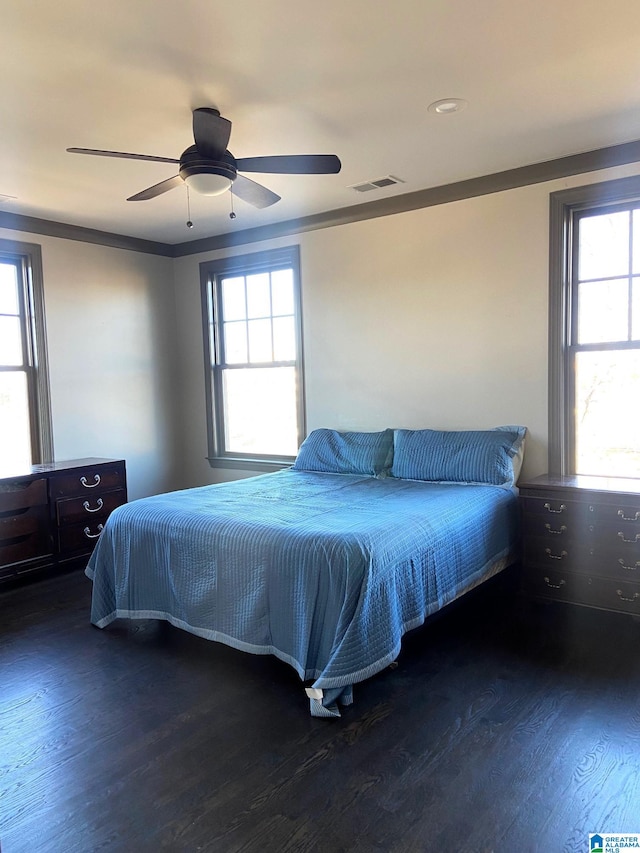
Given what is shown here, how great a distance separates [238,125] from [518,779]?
309 cm

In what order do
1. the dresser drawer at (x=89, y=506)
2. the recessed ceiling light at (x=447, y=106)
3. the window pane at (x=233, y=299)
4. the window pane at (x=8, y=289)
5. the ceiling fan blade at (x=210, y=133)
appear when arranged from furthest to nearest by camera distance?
the window pane at (x=233, y=299) → the window pane at (x=8, y=289) → the dresser drawer at (x=89, y=506) → the recessed ceiling light at (x=447, y=106) → the ceiling fan blade at (x=210, y=133)

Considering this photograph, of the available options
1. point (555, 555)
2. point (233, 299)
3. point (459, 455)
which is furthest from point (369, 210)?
point (555, 555)

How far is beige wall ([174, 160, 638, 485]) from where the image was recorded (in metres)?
3.89

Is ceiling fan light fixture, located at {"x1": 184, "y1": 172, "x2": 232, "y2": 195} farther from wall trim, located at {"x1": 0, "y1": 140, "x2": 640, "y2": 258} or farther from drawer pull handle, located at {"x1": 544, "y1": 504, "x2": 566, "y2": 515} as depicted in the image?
drawer pull handle, located at {"x1": 544, "y1": 504, "x2": 566, "y2": 515}

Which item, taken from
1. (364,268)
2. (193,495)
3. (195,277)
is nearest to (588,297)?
(364,268)

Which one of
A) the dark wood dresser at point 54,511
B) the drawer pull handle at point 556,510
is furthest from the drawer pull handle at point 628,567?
the dark wood dresser at point 54,511

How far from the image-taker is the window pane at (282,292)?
201 inches

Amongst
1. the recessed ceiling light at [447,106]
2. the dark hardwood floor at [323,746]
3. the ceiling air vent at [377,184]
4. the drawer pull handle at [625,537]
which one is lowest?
the dark hardwood floor at [323,746]

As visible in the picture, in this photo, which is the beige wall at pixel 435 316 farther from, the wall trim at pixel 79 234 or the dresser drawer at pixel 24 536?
the dresser drawer at pixel 24 536

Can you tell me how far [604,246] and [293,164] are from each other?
82.8 inches

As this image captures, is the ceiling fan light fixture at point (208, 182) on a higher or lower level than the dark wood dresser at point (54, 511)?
higher

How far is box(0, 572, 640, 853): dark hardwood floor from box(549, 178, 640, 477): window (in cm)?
108

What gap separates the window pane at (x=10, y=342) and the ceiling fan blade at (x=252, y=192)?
2.45m

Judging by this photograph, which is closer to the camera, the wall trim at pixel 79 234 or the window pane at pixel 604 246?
the window pane at pixel 604 246
